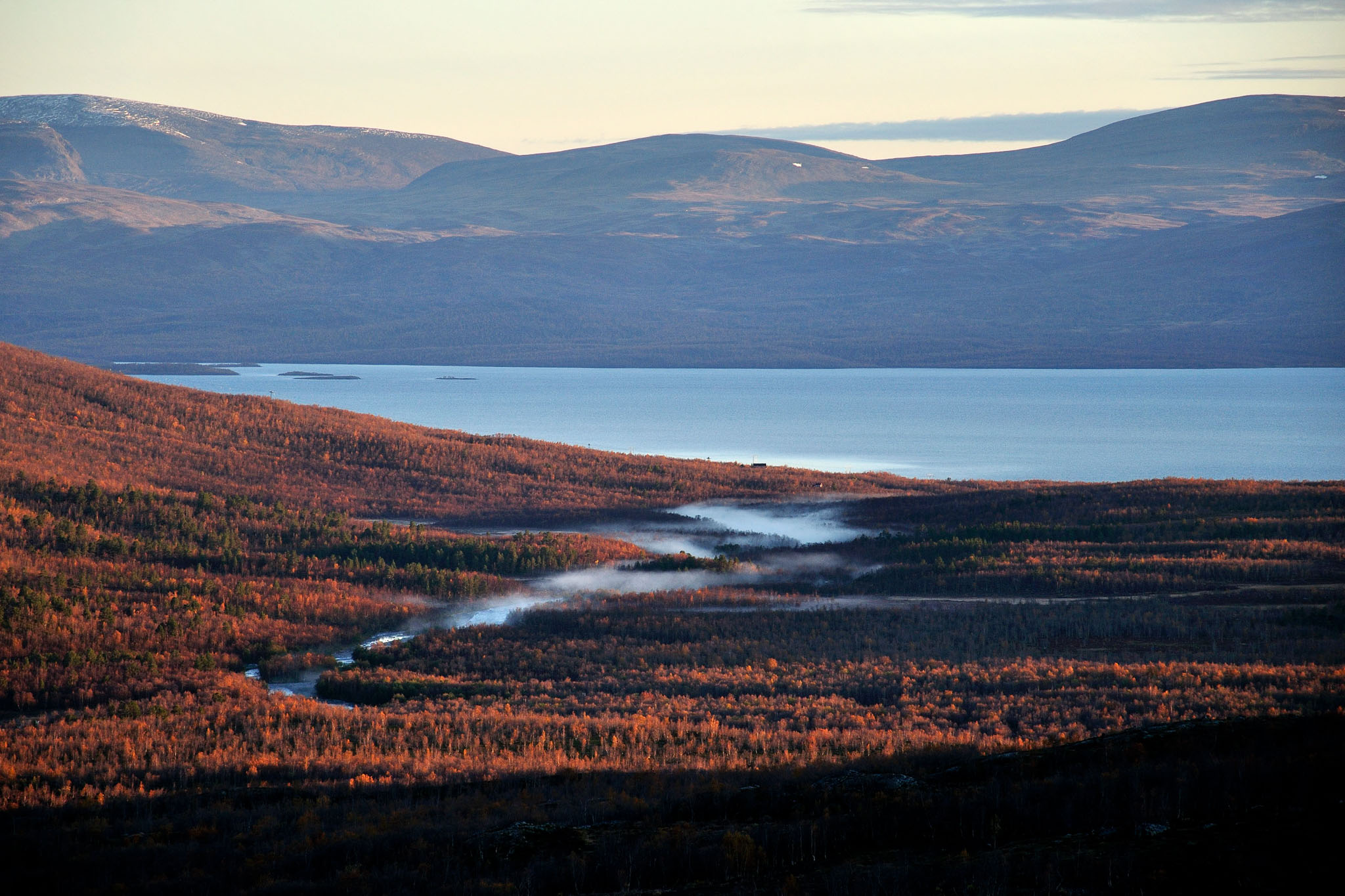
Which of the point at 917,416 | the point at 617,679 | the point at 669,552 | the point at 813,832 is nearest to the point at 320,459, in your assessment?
the point at 669,552

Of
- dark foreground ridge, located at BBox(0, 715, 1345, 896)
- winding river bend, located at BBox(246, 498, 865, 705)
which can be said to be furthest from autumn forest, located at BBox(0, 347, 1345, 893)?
winding river bend, located at BBox(246, 498, 865, 705)

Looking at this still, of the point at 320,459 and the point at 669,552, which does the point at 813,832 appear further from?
the point at 320,459

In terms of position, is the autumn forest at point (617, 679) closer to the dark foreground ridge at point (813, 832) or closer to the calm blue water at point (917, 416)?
the dark foreground ridge at point (813, 832)

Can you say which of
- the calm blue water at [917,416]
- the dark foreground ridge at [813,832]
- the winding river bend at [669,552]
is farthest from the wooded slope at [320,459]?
the dark foreground ridge at [813,832]

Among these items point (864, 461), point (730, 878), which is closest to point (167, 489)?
point (730, 878)

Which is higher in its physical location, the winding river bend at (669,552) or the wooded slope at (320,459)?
the wooded slope at (320,459)

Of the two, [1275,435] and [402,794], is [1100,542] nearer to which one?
[402,794]

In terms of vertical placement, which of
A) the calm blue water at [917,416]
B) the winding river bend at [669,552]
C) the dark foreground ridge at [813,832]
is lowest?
the calm blue water at [917,416]

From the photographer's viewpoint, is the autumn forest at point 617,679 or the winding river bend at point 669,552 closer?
the autumn forest at point 617,679
